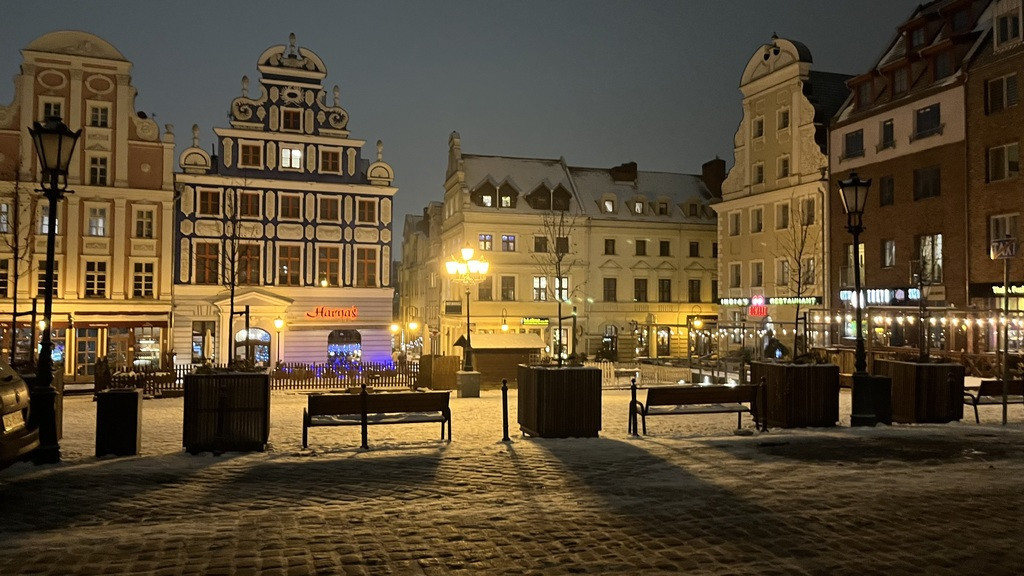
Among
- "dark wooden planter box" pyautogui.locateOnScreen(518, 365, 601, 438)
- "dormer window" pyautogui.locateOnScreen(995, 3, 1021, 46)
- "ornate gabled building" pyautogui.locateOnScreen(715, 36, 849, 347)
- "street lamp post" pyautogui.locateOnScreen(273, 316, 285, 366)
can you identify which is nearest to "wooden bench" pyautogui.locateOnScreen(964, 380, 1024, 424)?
"dark wooden planter box" pyautogui.locateOnScreen(518, 365, 601, 438)

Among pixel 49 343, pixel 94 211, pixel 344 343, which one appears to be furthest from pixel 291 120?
pixel 49 343

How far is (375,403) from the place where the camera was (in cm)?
1280

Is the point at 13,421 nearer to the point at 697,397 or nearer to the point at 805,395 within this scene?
the point at 697,397

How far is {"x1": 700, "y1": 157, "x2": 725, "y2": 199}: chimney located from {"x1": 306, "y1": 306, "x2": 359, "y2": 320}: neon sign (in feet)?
93.5

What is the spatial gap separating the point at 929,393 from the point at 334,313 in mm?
31408

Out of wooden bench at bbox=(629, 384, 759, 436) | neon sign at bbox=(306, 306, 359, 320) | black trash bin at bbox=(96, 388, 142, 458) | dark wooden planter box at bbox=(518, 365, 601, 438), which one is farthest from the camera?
neon sign at bbox=(306, 306, 359, 320)

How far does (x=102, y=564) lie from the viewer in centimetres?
610

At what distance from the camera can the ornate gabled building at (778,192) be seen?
3978 centimetres

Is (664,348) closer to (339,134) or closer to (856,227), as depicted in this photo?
(339,134)

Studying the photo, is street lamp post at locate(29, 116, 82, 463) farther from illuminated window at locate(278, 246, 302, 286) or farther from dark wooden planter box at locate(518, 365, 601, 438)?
illuminated window at locate(278, 246, 302, 286)

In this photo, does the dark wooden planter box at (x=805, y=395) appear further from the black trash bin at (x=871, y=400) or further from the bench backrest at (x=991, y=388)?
the bench backrest at (x=991, y=388)

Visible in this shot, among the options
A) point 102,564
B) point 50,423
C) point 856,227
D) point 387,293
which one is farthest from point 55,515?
point 387,293

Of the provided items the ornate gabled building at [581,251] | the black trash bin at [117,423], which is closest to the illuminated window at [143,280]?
the ornate gabled building at [581,251]

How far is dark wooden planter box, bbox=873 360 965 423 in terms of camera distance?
1504 centimetres
